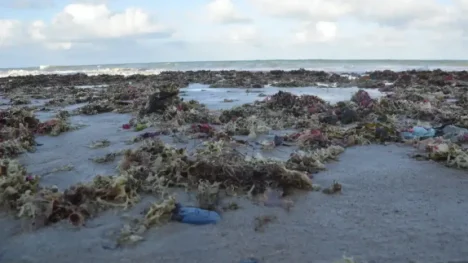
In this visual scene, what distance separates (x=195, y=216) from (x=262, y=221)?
1.58ft

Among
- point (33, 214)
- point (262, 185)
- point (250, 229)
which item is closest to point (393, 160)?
point (262, 185)

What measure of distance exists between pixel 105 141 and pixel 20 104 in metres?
7.09

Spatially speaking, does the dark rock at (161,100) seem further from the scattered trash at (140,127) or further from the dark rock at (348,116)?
the dark rock at (348,116)

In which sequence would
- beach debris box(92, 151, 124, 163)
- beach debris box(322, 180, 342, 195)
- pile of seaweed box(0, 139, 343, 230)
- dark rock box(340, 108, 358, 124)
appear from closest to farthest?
1. pile of seaweed box(0, 139, 343, 230)
2. beach debris box(322, 180, 342, 195)
3. beach debris box(92, 151, 124, 163)
4. dark rock box(340, 108, 358, 124)

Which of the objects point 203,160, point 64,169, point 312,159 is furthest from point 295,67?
Answer: point 203,160

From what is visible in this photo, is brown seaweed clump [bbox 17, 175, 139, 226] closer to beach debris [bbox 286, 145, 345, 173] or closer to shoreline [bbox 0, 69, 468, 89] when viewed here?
beach debris [bbox 286, 145, 345, 173]

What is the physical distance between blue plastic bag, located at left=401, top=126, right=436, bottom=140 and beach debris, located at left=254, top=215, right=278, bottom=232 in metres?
3.32

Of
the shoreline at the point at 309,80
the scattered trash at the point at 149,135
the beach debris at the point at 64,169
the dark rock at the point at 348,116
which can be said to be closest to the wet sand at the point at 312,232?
the beach debris at the point at 64,169

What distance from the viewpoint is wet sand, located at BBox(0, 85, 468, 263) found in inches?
102

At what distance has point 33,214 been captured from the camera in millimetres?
3164

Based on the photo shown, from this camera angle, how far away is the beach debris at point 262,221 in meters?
2.96

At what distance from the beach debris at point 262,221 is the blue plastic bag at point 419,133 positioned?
131 inches

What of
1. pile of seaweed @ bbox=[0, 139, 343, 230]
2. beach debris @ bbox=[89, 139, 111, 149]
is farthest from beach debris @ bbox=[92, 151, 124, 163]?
beach debris @ bbox=[89, 139, 111, 149]

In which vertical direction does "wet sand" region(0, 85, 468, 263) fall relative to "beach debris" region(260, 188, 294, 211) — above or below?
below
